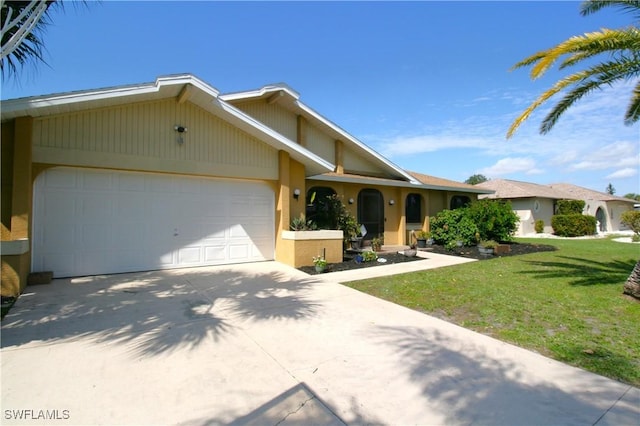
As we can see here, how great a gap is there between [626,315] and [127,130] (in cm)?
1104

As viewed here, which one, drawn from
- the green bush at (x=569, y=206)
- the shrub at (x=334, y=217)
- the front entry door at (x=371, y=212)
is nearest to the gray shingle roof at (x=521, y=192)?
the green bush at (x=569, y=206)

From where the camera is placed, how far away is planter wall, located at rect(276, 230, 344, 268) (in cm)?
978

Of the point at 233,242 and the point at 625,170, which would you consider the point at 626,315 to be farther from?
the point at 625,170

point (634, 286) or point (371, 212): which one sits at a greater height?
point (371, 212)

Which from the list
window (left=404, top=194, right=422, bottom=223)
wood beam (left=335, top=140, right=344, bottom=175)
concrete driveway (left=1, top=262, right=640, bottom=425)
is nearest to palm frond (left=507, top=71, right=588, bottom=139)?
concrete driveway (left=1, top=262, right=640, bottom=425)

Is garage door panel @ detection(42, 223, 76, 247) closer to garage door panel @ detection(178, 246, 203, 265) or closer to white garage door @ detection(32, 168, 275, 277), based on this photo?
white garage door @ detection(32, 168, 275, 277)

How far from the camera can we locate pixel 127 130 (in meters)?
8.06

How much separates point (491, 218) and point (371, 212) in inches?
218

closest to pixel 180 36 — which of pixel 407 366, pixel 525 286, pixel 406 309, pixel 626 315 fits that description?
pixel 406 309

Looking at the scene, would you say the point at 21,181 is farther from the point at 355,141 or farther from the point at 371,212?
the point at 371,212

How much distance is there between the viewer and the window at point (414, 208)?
17172 millimetres

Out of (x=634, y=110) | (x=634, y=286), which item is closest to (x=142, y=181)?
(x=634, y=286)

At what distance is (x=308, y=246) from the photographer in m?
10.0

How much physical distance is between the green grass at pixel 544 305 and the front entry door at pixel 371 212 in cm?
579
